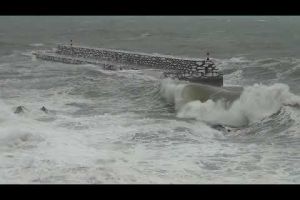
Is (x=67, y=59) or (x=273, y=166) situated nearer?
(x=273, y=166)

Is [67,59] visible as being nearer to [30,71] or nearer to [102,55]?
[102,55]

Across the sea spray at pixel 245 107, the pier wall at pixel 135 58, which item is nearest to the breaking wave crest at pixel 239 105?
the sea spray at pixel 245 107

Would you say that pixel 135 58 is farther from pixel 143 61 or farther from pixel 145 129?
pixel 145 129

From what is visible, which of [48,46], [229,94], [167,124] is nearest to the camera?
[167,124]

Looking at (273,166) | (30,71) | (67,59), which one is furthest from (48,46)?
(273,166)

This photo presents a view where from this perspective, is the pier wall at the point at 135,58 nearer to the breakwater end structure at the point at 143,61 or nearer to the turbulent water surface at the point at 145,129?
the breakwater end structure at the point at 143,61

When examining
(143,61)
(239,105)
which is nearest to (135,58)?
(143,61)

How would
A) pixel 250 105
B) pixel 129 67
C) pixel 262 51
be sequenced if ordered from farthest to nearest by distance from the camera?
pixel 262 51 → pixel 129 67 → pixel 250 105

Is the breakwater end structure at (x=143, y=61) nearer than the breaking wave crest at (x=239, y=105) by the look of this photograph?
No
